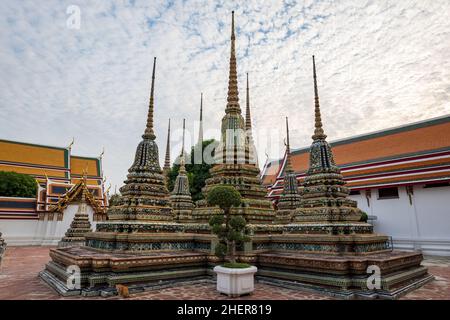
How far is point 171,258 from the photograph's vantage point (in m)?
7.48

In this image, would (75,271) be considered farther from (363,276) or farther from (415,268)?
(415,268)

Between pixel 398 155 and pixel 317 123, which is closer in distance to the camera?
pixel 317 123

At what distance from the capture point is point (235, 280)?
Answer: 6.08 m

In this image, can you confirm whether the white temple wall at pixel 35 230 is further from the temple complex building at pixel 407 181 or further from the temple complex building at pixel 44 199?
the temple complex building at pixel 407 181

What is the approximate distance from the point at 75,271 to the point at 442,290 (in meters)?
8.23

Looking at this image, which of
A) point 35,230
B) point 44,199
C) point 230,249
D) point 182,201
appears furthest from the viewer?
point 44,199

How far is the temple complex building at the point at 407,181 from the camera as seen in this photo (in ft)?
54.5

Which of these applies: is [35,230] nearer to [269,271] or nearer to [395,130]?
[269,271]

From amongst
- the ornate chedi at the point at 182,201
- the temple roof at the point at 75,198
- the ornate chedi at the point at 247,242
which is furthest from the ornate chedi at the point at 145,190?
the temple roof at the point at 75,198

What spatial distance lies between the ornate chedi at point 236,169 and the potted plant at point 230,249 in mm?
1994

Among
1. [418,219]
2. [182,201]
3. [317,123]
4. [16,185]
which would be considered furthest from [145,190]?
[16,185]

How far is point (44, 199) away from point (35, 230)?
8.77ft

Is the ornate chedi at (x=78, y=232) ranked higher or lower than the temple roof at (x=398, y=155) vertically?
lower
